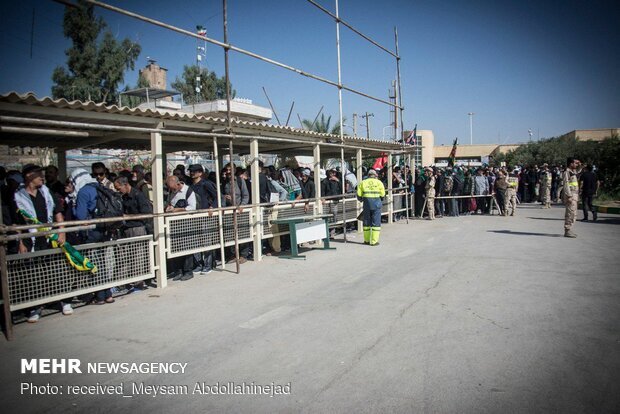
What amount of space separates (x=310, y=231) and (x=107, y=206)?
4.31 meters

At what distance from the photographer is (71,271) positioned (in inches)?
206

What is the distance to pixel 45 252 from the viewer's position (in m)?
4.93

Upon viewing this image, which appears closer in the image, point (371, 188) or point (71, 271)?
point (71, 271)

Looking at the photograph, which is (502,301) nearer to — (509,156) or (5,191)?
(5,191)

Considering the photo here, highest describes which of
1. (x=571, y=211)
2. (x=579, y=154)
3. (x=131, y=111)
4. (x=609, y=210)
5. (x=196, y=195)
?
(x=579, y=154)

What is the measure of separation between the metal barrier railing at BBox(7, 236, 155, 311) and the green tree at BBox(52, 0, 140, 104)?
2764 centimetres

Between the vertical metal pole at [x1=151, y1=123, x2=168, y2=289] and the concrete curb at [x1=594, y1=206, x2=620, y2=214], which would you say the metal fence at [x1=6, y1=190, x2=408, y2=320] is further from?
the concrete curb at [x1=594, y1=206, x2=620, y2=214]

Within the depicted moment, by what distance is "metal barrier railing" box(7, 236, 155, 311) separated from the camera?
4703 mm

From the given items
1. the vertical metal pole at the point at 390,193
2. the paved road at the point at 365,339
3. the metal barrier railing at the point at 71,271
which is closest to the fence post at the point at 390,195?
the vertical metal pole at the point at 390,193

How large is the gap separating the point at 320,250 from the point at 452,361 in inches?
234

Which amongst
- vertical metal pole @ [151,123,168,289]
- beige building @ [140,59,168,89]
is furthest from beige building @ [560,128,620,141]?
vertical metal pole @ [151,123,168,289]

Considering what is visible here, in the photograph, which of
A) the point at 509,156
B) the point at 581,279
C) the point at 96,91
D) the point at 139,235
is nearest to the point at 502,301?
the point at 581,279

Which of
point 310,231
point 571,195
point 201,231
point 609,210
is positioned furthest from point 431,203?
point 201,231

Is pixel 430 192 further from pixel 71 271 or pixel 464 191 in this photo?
pixel 71 271
